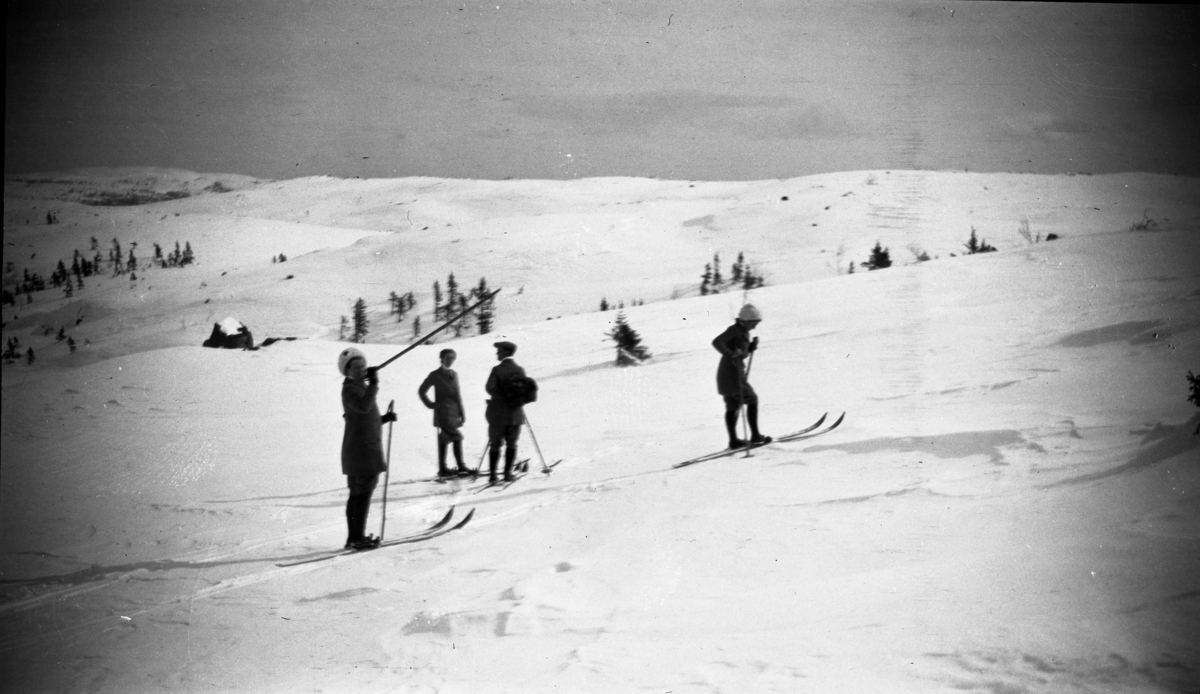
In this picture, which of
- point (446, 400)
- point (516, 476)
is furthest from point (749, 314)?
point (446, 400)

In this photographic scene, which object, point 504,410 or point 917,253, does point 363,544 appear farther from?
point 917,253

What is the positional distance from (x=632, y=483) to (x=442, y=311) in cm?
890

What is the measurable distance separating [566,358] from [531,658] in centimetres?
976

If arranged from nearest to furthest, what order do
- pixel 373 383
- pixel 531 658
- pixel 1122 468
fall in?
pixel 531 658, pixel 1122 468, pixel 373 383

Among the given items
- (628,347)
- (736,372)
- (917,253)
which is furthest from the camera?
(917,253)

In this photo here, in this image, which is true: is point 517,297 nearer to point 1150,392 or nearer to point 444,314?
point 444,314

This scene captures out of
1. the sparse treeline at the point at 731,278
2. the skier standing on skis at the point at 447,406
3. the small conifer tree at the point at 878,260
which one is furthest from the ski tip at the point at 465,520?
the small conifer tree at the point at 878,260

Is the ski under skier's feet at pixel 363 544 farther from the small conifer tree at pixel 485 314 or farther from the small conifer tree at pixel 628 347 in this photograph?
the small conifer tree at pixel 485 314

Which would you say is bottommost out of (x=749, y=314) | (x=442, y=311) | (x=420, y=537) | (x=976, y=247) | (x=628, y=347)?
(x=420, y=537)

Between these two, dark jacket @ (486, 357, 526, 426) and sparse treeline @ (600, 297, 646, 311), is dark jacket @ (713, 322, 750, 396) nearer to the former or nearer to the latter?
dark jacket @ (486, 357, 526, 426)

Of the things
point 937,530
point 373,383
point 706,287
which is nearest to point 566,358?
point 706,287

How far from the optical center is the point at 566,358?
15227 mm

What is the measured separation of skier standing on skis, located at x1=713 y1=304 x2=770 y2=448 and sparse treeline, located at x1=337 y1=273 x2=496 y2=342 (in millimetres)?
7268

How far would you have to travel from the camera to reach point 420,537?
7.57 meters
